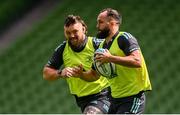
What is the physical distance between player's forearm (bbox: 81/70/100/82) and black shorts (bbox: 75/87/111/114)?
0.32m

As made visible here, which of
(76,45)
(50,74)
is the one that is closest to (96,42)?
(76,45)

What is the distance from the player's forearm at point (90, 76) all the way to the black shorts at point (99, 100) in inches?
12.5

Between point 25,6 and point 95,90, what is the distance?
794cm

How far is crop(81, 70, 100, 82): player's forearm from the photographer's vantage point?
21.2 feet

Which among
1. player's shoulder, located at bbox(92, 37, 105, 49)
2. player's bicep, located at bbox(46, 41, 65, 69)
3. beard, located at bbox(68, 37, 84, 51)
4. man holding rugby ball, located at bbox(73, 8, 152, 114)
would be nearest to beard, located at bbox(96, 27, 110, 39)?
man holding rugby ball, located at bbox(73, 8, 152, 114)

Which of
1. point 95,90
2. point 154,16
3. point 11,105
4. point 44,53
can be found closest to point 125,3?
point 154,16

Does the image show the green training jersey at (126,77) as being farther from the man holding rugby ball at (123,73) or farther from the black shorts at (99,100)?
the black shorts at (99,100)

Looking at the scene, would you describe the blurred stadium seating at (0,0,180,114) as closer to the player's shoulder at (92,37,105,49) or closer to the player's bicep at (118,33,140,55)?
the player's shoulder at (92,37,105,49)

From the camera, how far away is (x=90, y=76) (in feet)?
21.3

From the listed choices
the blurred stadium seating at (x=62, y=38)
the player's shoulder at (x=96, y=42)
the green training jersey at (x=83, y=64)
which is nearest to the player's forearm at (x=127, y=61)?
the player's shoulder at (x=96, y=42)

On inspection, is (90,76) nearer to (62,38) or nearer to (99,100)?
(99,100)

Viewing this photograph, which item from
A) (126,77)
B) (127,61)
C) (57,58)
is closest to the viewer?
(127,61)

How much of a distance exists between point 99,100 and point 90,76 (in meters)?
0.41

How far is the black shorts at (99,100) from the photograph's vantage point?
677 cm
